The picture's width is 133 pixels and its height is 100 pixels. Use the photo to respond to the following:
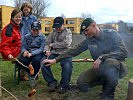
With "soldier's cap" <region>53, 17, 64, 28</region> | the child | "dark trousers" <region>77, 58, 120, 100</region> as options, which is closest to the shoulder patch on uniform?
the child

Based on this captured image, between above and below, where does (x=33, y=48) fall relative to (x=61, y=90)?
above

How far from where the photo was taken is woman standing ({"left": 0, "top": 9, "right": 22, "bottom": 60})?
5230mm

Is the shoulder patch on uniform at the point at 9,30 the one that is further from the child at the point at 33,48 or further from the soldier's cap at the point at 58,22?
the soldier's cap at the point at 58,22

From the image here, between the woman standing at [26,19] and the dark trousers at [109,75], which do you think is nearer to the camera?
the dark trousers at [109,75]

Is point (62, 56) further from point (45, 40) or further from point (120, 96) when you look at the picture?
point (120, 96)

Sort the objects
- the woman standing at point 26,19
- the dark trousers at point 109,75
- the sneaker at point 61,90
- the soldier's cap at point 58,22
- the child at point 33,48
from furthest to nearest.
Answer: the woman standing at point 26,19 < the child at point 33,48 < the soldier's cap at point 58,22 < the sneaker at point 61,90 < the dark trousers at point 109,75

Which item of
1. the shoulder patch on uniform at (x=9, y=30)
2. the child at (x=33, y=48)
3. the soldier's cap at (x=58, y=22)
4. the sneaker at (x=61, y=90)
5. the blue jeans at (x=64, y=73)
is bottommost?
the sneaker at (x=61, y=90)

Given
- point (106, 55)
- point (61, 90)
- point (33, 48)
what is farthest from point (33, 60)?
point (106, 55)

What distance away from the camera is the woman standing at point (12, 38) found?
17.2 feet

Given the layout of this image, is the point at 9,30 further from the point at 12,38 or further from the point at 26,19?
the point at 26,19

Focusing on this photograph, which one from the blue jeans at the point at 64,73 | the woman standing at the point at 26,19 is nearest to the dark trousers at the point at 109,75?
the blue jeans at the point at 64,73

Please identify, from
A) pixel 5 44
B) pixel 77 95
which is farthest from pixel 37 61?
pixel 77 95

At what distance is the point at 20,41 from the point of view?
5.55 meters

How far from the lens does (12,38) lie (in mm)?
5340
